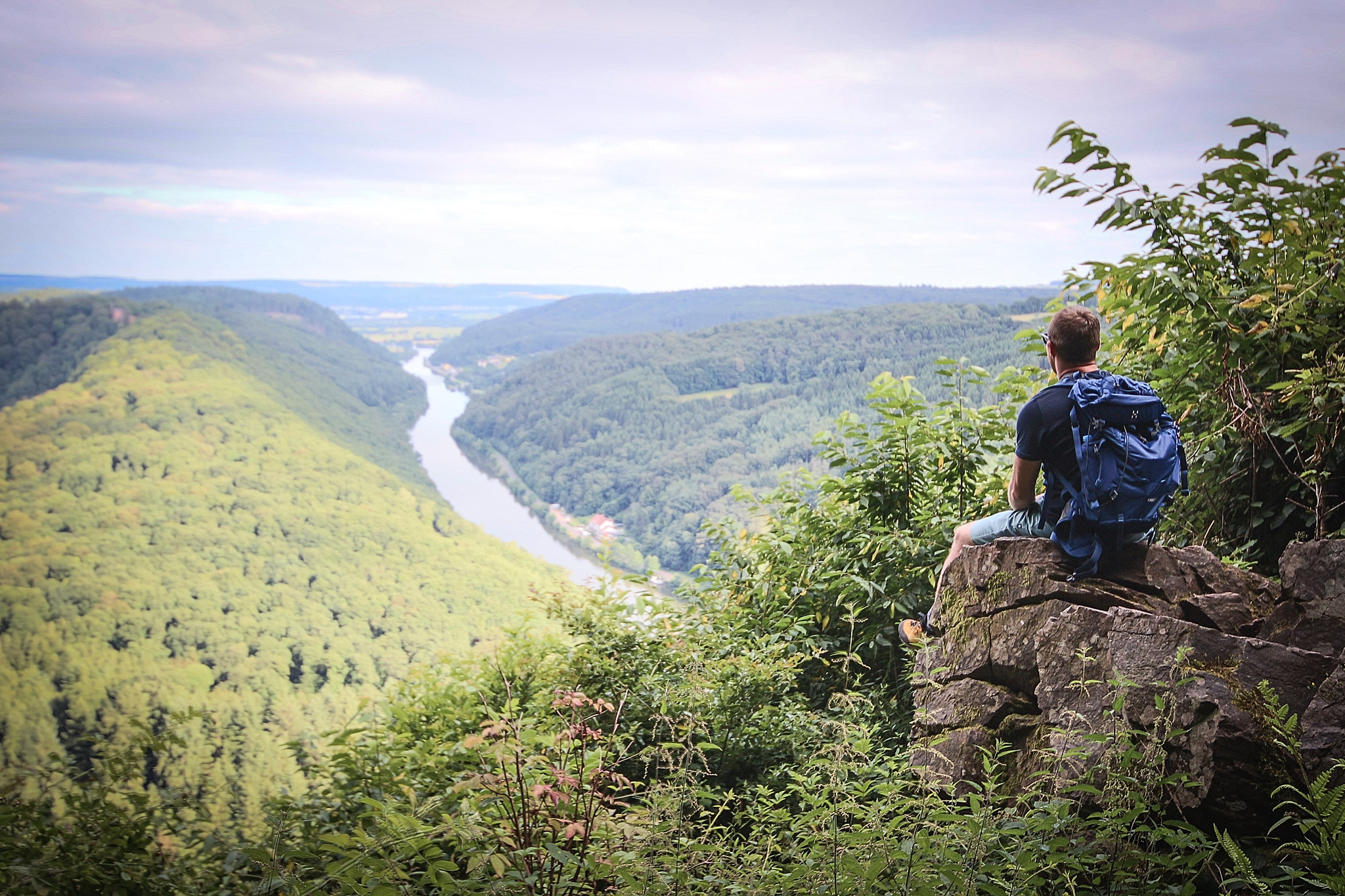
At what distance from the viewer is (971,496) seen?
203 inches

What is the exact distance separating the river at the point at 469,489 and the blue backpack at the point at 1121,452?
31.6 meters

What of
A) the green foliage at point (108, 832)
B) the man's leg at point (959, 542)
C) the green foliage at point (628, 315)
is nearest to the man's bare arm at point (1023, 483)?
the man's leg at point (959, 542)

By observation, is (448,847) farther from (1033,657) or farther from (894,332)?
(894,332)

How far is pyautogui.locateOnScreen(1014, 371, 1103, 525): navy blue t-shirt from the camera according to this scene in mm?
3252

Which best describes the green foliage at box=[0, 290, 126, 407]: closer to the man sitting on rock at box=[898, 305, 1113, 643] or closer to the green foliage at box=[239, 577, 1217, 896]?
the green foliage at box=[239, 577, 1217, 896]

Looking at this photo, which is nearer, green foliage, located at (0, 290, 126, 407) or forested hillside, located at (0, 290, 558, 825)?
forested hillside, located at (0, 290, 558, 825)

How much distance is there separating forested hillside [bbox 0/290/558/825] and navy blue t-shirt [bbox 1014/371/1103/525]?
12.0 metres

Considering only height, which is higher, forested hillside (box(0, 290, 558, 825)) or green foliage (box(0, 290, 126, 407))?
green foliage (box(0, 290, 126, 407))

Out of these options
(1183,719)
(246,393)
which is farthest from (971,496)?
(246,393)

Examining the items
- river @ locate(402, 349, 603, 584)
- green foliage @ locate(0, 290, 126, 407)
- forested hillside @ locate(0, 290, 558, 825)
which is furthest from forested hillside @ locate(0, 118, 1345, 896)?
green foliage @ locate(0, 290, 126, 407)

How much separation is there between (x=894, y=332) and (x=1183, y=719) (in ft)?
112

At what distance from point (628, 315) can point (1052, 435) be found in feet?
515

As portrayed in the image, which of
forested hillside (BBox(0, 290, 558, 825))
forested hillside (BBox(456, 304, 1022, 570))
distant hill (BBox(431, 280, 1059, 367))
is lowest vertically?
forested hillside (BBox(0, 290, 558, 825))

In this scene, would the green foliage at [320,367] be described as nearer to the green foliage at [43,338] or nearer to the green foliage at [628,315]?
the green foliage at [43,338]
